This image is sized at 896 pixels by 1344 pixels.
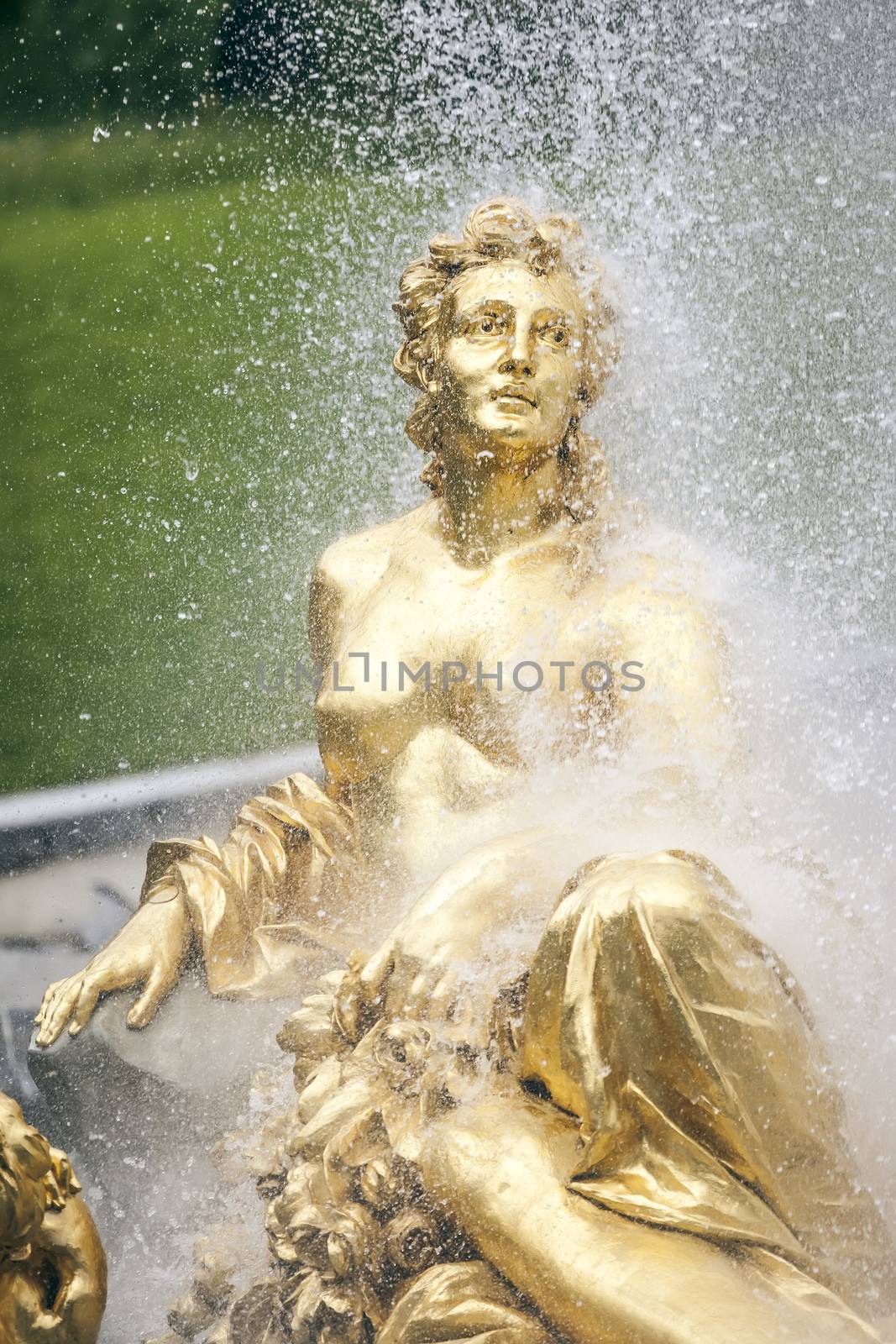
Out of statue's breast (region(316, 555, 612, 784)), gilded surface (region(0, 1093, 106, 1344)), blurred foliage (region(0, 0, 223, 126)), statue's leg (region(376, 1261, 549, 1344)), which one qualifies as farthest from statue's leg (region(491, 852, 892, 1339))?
blurred foliage (region(0, 0, 223, 126))

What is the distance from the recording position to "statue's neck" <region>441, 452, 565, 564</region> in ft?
8.79

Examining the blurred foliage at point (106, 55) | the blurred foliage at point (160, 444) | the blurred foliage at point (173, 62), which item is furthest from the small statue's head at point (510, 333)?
the blurred foliage at point (106, 55)

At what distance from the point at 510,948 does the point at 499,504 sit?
Result: 891 millimetres

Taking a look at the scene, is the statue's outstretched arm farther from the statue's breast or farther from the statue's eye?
the statue's eye

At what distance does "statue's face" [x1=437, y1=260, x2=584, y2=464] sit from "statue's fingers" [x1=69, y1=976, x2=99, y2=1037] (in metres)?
1.09

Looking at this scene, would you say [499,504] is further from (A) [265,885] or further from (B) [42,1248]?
(B) [42,1248]

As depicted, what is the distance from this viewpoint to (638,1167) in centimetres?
178

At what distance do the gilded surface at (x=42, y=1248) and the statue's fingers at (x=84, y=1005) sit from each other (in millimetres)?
644

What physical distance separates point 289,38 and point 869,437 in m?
1.98

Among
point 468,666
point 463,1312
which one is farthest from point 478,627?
point 463,1312

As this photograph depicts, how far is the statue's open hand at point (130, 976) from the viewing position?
2.51 meters

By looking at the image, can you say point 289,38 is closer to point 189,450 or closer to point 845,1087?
point 189,450

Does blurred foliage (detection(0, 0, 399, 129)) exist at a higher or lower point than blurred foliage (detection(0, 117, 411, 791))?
higher

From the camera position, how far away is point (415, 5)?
157 inches
